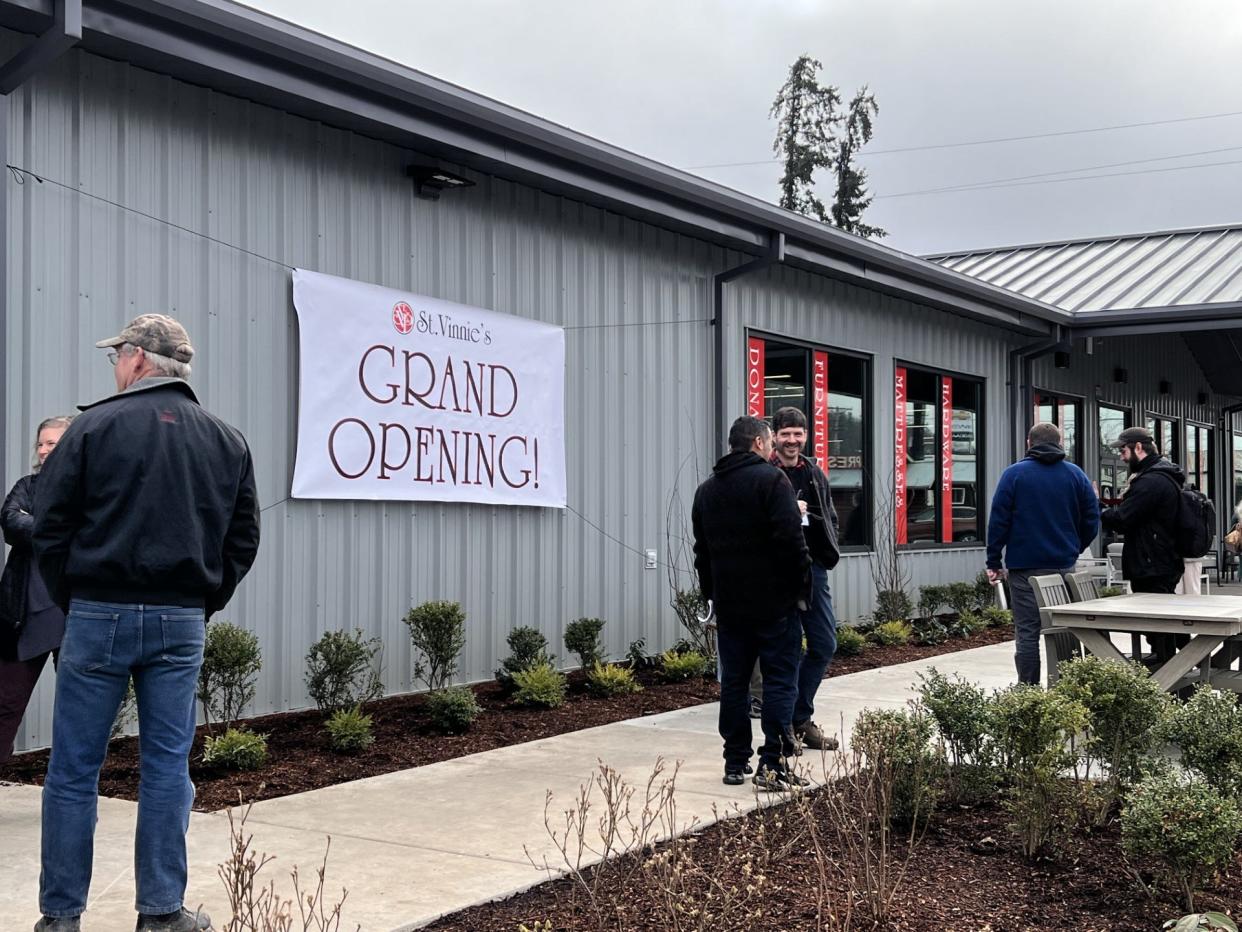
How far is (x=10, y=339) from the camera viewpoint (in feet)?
21.4

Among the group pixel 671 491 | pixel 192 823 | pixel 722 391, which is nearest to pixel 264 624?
pixel 192 823

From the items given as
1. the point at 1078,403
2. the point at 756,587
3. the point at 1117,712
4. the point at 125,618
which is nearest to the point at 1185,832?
the point at 1117,712

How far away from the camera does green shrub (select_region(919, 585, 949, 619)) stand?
1412 centimetres

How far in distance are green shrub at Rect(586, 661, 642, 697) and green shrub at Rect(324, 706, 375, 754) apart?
7.54ft

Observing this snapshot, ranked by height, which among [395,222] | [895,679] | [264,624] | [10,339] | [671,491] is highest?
[395,222]

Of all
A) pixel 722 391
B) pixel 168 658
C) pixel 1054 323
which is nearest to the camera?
pixel 168 658

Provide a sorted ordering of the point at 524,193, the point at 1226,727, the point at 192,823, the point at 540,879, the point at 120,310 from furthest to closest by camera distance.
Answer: the point at 524,193 → the point at 120,310 → the point at 192,823 → the point at 1226,727 → the point at 540,879

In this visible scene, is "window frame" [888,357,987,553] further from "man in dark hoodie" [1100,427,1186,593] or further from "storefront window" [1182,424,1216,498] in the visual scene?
"storefront window" [1182,424,1216,498]

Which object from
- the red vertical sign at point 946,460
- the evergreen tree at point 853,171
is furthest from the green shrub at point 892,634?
the evergreen tree at point 853,171

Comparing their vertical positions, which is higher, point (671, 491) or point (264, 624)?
point (671, 491)

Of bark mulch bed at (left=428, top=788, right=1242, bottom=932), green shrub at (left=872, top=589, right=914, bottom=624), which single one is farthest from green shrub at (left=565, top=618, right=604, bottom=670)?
green shrub at (left=872, top=589, right=914, bottom=624)

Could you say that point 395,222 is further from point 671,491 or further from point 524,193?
point 671,491

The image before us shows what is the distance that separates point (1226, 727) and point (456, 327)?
221 inches

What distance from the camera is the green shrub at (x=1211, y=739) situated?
15.9 feet
